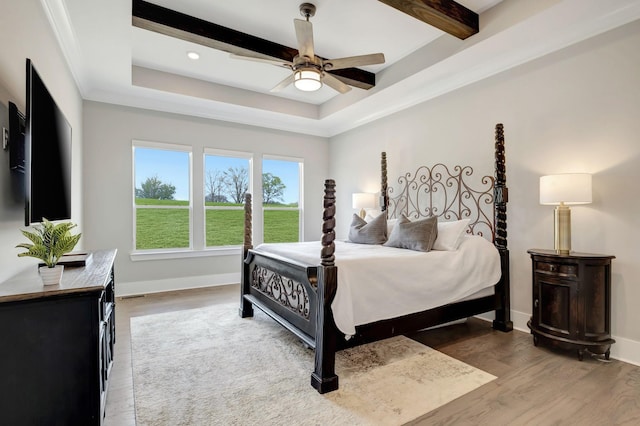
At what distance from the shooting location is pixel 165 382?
2283 mm

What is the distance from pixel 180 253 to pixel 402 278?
12.1 ft

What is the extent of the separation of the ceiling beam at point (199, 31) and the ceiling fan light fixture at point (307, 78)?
893 millimetres

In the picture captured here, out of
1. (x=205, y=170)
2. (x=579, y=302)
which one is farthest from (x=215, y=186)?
(x=579, y=302)

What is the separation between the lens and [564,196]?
267 centimetres

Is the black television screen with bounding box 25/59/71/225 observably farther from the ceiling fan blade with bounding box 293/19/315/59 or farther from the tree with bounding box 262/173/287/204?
the tree with bounding box 262/173/287/204

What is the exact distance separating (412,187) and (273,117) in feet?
8.49

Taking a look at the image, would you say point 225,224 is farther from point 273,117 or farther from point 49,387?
point 49,387

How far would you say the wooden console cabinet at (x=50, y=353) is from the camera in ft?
4.49

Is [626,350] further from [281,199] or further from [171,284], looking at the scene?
[171,284]

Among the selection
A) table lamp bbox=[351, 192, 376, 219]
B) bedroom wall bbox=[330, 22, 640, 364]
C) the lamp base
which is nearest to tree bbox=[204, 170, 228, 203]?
table lamp bbox=[351, 192, 376, 219]

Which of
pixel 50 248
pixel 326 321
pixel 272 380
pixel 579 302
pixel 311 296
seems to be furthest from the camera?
pixel 579 302

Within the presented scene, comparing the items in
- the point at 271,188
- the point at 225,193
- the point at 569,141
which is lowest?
the point at 225,193

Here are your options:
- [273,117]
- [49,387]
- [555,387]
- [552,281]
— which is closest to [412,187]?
[552,281]

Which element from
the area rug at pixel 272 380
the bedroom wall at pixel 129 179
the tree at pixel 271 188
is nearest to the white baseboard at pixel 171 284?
the bedroom wall at pixel 129 179
